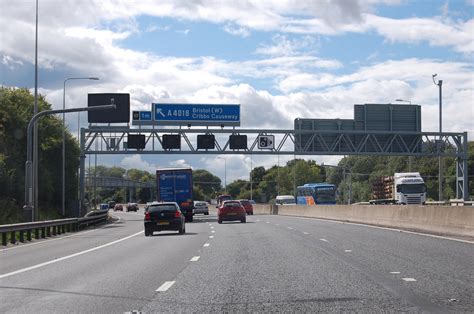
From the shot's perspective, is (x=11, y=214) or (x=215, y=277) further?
(x=11, y=214)

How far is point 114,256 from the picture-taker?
21812 mm

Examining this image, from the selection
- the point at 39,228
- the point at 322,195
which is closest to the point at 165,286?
the point at 39,228

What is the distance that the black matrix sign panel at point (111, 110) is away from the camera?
202 ft

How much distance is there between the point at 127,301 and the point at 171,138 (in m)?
53.1

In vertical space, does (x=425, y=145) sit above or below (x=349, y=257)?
above

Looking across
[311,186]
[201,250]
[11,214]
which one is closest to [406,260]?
[201,250]

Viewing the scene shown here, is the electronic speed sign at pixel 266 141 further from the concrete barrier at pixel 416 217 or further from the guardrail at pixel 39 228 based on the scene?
the guardrail at pixel 39 228

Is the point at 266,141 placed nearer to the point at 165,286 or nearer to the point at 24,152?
the point at 24,152

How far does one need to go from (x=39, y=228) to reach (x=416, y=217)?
17518 mm

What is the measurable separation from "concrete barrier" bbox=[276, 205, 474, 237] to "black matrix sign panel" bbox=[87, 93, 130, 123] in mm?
19193

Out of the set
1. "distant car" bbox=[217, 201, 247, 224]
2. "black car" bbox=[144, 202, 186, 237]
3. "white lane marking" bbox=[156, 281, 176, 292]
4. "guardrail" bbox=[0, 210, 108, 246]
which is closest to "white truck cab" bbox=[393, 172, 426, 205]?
"distant car" bbox=[217, 201, 247, 224]

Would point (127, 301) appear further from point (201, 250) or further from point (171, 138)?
point (171, 138)

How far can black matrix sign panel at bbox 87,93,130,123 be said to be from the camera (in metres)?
61.7

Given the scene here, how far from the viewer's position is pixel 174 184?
54.2 meters
